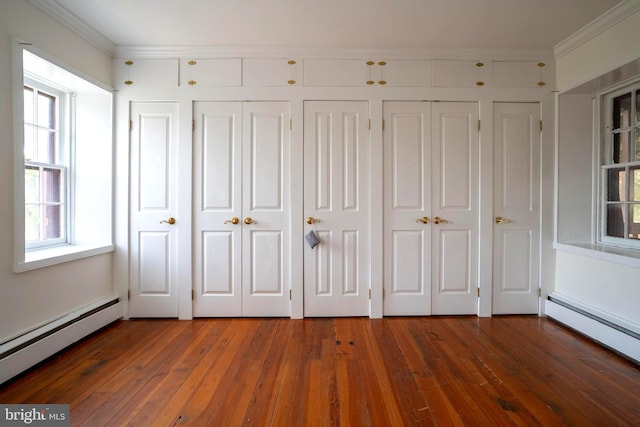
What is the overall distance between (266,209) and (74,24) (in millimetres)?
2204

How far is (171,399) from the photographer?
5.93ft

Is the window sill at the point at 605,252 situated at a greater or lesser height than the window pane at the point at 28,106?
lesser

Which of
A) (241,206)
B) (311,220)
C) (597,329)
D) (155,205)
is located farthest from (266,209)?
(597,329)

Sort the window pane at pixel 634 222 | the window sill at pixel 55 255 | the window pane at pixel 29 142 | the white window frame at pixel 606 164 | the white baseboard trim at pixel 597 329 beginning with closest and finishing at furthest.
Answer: the window sill at pixel 55 255 < the white baseboard trim at pixel 597 329 < the window pane at pixel 29 142 < the window pane at pixel 634 222 < the white window frame at pixel 606 164

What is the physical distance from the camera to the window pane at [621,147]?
9.02 feet

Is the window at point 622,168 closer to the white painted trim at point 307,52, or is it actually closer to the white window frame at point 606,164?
the white window frame at point 606,164

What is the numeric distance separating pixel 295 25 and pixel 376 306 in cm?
268

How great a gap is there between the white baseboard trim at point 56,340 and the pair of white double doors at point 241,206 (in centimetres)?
77

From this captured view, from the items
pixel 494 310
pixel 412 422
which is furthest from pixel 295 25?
pixel 494 310

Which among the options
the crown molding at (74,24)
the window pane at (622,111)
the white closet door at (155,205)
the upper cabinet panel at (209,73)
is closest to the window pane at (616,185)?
the window pane at (622,111)

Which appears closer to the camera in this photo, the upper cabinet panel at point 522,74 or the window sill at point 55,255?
the window sill at point 55,255

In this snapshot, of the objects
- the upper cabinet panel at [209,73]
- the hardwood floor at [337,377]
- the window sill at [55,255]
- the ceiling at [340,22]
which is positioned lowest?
the hardwood floor at [337,377]

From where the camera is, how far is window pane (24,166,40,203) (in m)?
2.54

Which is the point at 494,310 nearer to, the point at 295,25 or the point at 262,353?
the point at 262,353
